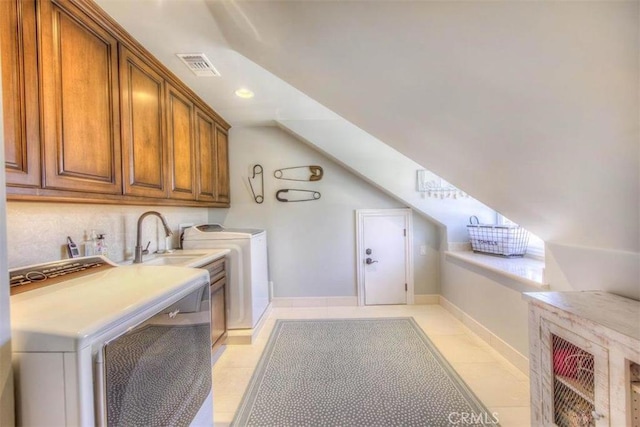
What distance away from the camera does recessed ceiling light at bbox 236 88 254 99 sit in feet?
8.20

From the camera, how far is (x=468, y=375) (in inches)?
82.7

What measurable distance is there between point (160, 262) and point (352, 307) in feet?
8.01

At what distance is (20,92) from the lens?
109 cm

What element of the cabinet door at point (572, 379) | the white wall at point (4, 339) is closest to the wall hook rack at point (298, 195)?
the cabinet door at point (572, 379)

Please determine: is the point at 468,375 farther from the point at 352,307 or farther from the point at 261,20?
the point at 261,20

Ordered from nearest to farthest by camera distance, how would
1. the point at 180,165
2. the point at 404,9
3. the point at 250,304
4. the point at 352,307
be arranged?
the point at 404,9 → the point at 180,165 → the point at 250,304 → the point at 352,307

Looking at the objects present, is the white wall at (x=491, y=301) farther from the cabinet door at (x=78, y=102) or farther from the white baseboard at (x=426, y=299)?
the cabinet door at (x=78, y=102)

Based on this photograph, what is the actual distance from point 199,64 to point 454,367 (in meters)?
3.13

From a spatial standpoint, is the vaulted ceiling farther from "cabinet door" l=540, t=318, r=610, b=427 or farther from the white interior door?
the white interior door

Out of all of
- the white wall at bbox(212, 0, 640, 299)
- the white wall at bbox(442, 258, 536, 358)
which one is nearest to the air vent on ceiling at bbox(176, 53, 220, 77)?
the white wall at bbox(212, 0, 640, 299)

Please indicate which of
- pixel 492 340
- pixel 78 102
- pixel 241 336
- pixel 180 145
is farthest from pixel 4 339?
pixel 492 340

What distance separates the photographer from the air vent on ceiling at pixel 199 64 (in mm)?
1918

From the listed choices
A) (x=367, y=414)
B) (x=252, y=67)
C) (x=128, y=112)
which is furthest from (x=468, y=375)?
(x=128, y=112)

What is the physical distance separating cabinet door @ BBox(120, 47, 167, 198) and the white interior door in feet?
8.07
